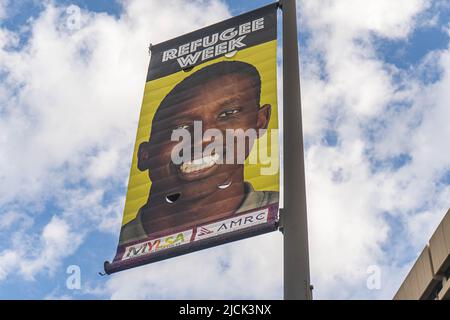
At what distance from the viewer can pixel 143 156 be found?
12648 millimetres

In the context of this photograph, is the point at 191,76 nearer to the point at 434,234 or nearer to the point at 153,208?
the point at 153,208

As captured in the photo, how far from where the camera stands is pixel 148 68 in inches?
570

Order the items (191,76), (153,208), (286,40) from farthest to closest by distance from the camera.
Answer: (191,76)
(153,208)
(286,40)

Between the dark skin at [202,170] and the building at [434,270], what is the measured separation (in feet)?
51.5

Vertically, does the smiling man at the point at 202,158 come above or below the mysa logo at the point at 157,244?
above

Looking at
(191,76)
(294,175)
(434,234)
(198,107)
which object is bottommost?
(294,175)

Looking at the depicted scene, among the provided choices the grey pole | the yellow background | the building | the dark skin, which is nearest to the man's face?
the dark skin

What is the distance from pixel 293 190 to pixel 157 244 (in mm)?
3751

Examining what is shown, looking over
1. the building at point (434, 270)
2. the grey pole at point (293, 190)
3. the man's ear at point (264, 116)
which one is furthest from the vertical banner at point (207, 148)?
the building at point (434, 270)

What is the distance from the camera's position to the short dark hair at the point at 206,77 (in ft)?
42.9

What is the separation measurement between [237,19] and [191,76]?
1619 millimetres

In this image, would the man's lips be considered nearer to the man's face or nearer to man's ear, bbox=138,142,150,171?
the man's face

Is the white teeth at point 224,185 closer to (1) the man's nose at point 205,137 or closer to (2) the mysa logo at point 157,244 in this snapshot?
(2) the mysa logo at point 157,244
